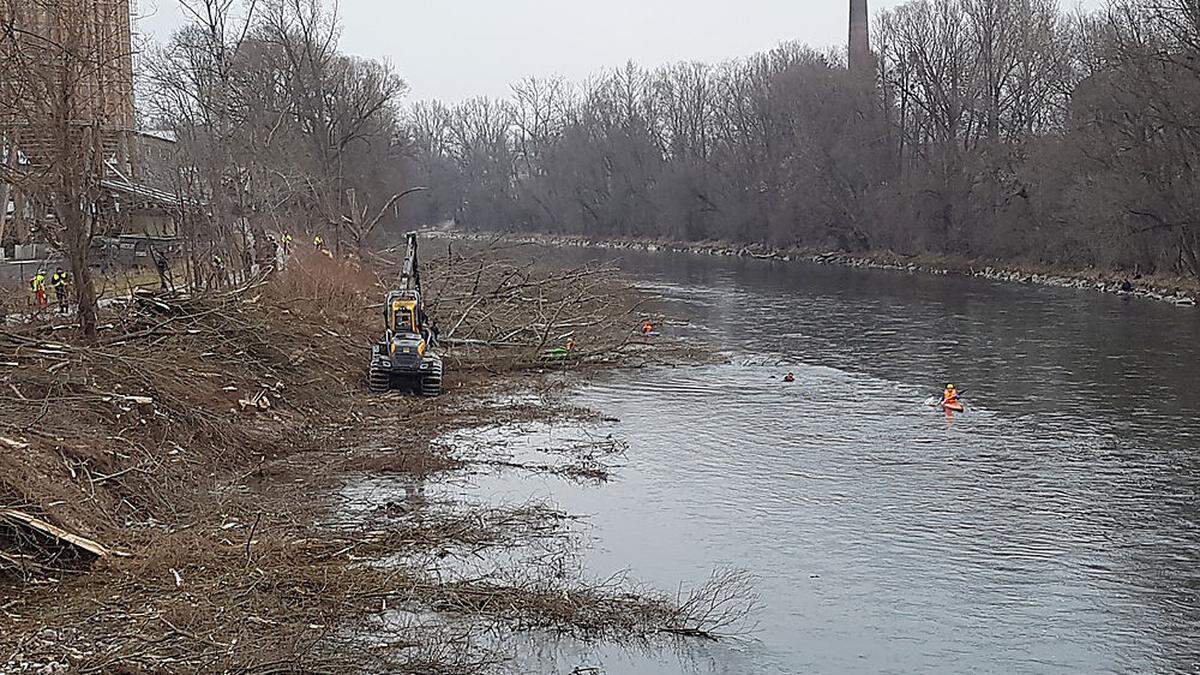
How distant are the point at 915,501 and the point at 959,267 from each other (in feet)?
132

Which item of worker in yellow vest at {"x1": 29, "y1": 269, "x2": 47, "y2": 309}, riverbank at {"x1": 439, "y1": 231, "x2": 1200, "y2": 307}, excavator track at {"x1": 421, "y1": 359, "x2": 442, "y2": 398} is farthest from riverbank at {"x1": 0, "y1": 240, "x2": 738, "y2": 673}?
riverbank at {"x1": 439, "y1": 231, "x2": 1200, "y2": 307}

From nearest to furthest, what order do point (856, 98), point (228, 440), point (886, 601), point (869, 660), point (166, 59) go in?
point (869, 660)
point (886, 601)
point (228, 440)
point (166, 59)
point (856, 98)

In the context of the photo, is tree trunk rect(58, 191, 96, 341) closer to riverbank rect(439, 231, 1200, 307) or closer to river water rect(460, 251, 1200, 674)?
river water rect(460, 251, 1200, 674)

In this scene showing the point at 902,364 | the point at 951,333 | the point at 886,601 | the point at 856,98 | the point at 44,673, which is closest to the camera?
the point at 44,673

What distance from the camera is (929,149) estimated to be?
6150cm

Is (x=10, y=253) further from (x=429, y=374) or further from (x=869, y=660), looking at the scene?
(x=869, y=660)

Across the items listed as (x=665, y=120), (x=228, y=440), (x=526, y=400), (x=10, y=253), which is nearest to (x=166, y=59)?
(x=10, y=253)

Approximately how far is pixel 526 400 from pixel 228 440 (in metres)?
6.56

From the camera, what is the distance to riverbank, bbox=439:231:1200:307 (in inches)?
1517

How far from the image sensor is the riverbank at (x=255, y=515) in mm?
8961

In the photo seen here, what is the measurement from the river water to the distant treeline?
1465 centimetres

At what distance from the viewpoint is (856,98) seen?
65375 mm

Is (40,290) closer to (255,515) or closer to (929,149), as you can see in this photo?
(255,515)

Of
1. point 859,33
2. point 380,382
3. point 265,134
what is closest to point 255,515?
point 380,382
